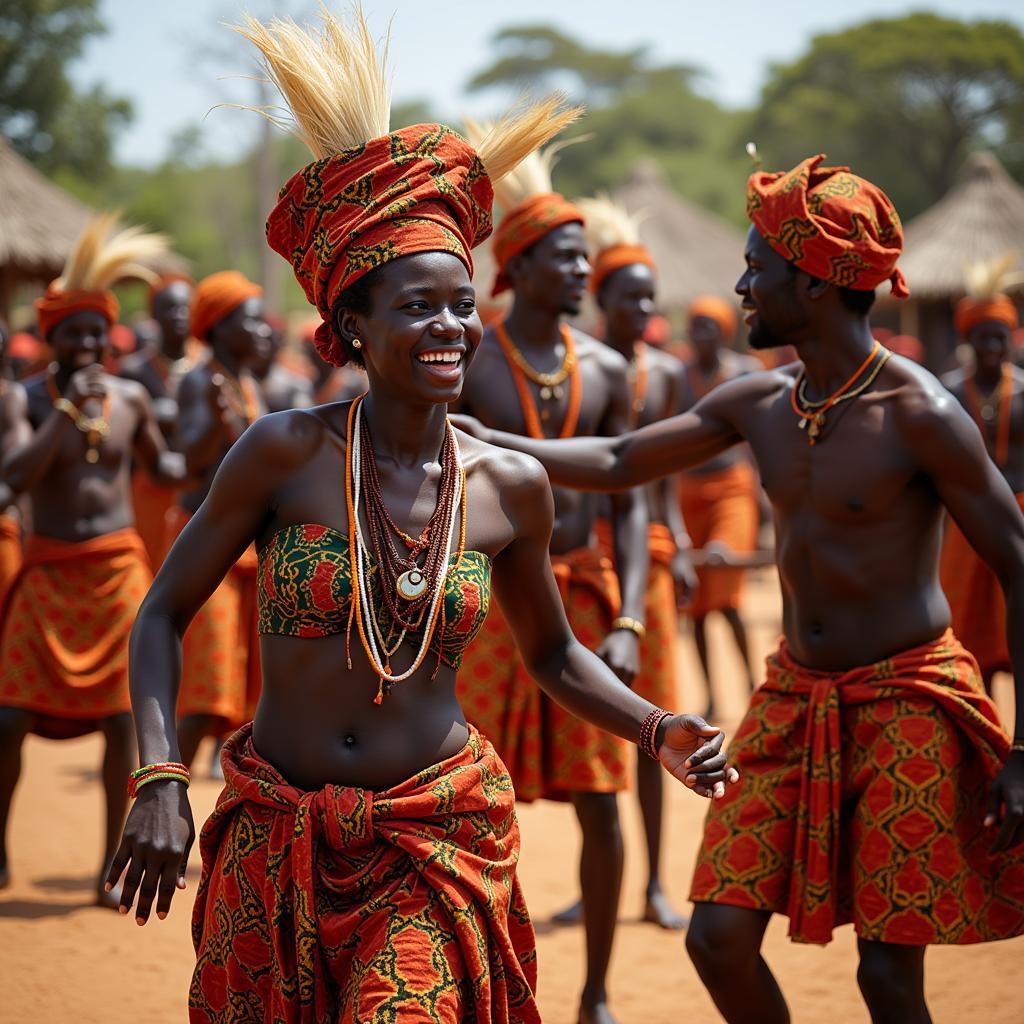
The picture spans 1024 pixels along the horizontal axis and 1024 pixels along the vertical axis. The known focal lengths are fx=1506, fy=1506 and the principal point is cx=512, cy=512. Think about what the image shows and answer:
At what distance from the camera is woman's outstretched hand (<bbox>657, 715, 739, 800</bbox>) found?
3201mm

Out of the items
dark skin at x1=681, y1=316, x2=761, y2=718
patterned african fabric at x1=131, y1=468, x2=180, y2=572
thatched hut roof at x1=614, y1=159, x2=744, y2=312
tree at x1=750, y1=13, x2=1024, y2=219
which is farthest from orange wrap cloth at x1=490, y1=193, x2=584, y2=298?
tree at x1=750, y1=13, x2=1024, y2=219

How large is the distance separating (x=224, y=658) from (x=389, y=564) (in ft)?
13.0

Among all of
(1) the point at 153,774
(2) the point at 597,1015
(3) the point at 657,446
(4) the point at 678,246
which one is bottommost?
(2) the point at 597,1015

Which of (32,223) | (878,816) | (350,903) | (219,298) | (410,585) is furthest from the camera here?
(32,223)

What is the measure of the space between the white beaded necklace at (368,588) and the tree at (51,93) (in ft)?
103

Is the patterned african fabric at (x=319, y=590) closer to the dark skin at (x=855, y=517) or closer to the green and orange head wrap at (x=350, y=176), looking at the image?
the green and orange head wrap at (x=350, y=176)

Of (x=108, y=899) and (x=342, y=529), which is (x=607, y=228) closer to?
(x=108, y=899)

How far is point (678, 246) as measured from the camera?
2858cm

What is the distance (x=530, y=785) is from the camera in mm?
5434

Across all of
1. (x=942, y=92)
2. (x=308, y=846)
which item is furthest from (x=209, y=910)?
(x=942, y=92)

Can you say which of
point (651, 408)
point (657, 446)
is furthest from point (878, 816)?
point (651, 408)

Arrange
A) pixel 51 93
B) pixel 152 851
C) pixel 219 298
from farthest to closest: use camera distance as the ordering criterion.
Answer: pixel 51 93 → pixel 219 298 → pixel 152 851

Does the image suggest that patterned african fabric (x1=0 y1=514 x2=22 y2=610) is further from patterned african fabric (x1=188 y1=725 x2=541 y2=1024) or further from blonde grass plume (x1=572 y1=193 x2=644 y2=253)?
patterned african fabric (x1=188 y1=725 x2=541 y2=1024)

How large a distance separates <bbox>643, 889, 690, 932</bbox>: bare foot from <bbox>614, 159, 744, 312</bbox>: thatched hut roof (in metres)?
21.8
